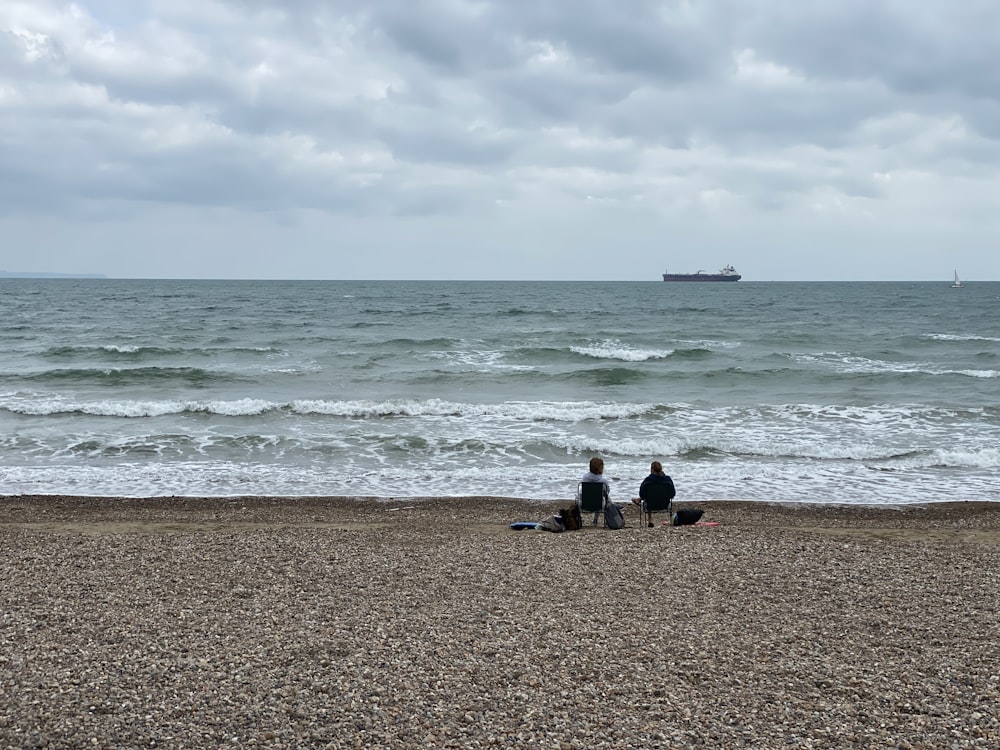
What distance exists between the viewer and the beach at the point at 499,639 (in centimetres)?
481

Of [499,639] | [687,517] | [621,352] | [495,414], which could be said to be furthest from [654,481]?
[621,352]

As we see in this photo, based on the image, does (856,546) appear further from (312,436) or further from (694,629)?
(312,436)

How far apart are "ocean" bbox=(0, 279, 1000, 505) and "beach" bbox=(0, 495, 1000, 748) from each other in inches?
166

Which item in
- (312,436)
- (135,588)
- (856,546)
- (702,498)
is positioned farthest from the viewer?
(312,436)

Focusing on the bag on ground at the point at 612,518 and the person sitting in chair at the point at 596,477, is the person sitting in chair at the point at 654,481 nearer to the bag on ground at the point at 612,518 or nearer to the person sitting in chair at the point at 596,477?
the bag on ground at the point at 612,518

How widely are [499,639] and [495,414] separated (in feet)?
45.4

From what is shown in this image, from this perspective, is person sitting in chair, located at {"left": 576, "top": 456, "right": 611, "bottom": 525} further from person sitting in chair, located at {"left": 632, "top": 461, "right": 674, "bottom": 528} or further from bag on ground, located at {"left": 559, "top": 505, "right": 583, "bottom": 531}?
person sitting in chair, located at {"left": 632, "top": 461, "right": 674, "bottom": 528}

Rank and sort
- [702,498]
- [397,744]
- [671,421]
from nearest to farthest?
[397,744] → [702,498] → [671,421]

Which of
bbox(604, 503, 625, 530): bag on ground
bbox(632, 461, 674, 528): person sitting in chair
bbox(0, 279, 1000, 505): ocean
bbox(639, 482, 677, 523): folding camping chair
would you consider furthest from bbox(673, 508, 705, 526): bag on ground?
bbox(0, 279, 1000, 505): ocean

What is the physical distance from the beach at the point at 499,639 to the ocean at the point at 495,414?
13.9ft

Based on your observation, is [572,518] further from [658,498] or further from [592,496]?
[658,498]

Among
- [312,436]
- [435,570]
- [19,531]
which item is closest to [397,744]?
[435,570]

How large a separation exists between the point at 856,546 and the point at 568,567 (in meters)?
3.47

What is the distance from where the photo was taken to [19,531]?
10180mm
